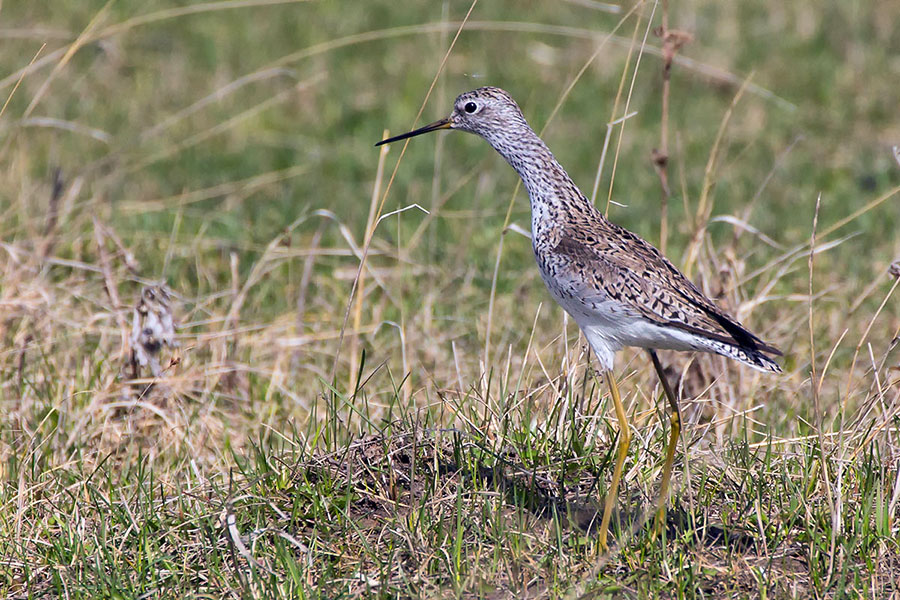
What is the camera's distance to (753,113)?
10.1m

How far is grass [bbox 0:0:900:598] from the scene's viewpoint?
404cm

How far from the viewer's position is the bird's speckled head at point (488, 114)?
473 centimetres

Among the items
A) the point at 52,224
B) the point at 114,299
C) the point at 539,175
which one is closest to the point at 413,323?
the point at 114,299

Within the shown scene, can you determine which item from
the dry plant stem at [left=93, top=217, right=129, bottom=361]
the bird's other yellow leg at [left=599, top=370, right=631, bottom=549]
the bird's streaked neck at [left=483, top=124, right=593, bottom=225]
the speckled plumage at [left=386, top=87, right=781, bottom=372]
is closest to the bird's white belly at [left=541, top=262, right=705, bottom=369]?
the speckled plumage at [left=386, top=87, right=781, bottom=372]

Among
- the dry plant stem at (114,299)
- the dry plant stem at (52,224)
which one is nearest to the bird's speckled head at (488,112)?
the dry plant stem at (114,299)

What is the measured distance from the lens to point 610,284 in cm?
409

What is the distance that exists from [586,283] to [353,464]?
114 centimetres

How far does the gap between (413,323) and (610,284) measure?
268 cm

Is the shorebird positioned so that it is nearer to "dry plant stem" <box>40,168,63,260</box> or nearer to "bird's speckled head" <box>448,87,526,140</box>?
"bird's speckled head" <box>448,87,526,140</box>

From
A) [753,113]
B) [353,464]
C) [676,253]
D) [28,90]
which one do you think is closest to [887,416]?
[353,464]

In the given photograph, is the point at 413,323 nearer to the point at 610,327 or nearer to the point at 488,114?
the point at 488,114

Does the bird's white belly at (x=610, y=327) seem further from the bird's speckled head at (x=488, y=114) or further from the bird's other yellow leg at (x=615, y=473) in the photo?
the bird's speckled head at (x=488, y=114)

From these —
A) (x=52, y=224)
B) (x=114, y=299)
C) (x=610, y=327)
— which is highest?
(x=610, y=327)

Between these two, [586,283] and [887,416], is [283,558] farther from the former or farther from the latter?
[887,416]
